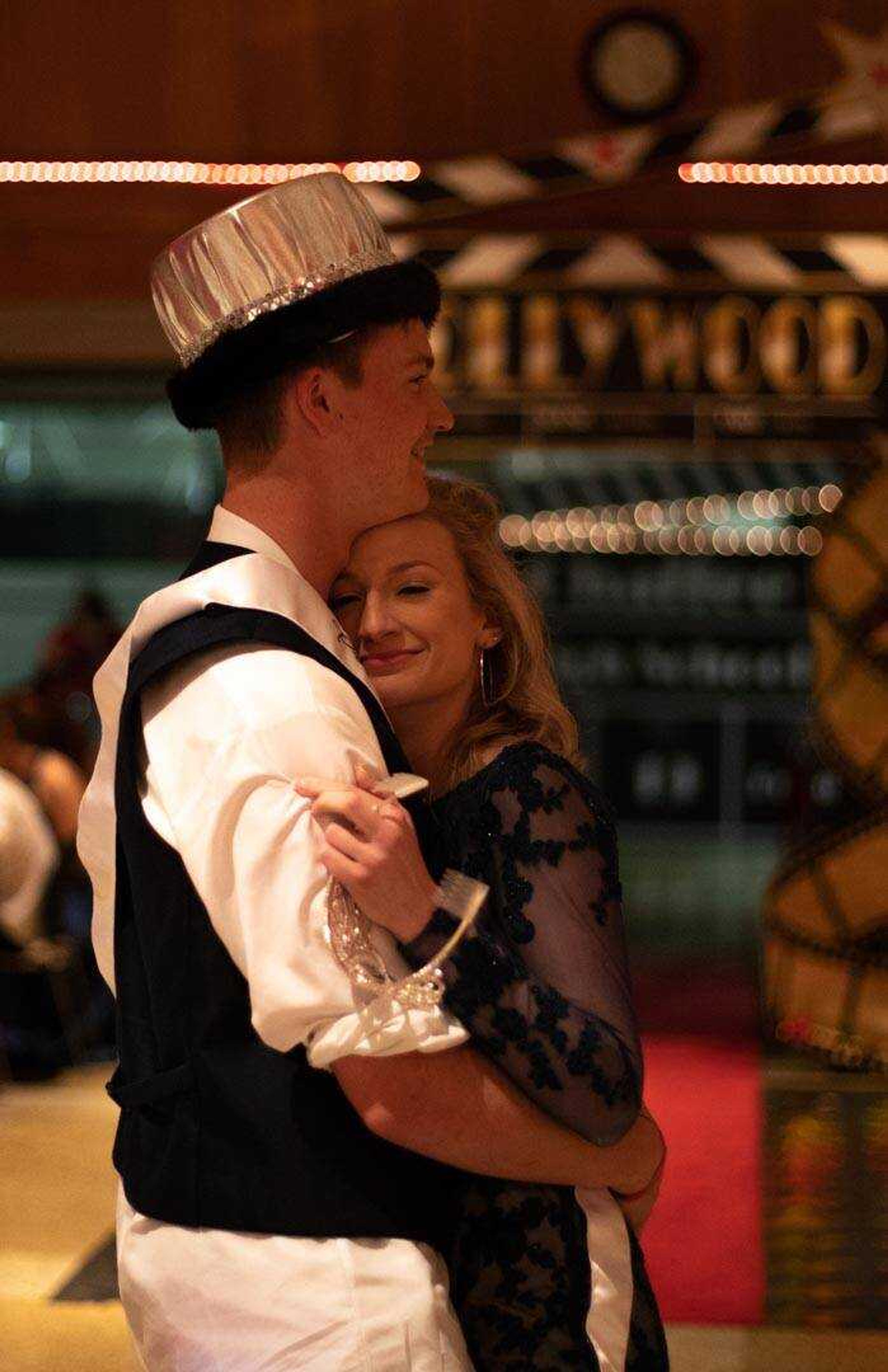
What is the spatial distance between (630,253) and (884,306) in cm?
76

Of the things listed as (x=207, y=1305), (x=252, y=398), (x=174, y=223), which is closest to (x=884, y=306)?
(x=174, y=223)

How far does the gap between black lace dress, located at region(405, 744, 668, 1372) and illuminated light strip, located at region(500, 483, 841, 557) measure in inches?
371

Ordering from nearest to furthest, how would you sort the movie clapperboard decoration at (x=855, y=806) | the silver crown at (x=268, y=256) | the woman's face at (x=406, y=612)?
the silver crown at (x=268, y=256) → the woman's face at (x=406, y=612) → the movie clapperboard decoration at (x=855, y=806)

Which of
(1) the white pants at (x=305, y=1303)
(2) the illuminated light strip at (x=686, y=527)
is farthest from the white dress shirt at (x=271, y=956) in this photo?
(2) the illuminated light strip at (x=686, y=527)

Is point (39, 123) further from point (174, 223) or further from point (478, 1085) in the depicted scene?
point (478, 1085)

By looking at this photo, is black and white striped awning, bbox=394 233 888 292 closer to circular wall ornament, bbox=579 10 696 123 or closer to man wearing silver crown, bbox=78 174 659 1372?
circular wall ornament, bbox=579 10 696 123

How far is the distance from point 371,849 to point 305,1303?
371mm

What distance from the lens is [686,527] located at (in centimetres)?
1121

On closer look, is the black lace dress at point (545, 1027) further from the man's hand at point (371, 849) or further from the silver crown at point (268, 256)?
the silver crown at point (268, 256)

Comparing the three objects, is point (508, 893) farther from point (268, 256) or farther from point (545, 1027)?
point (268, 256)

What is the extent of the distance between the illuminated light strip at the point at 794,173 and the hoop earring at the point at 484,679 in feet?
14.0

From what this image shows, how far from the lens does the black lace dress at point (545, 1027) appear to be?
1.46 m

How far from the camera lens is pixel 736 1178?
Answer: 4.82 m

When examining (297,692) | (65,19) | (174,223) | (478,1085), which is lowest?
(478,1085)
